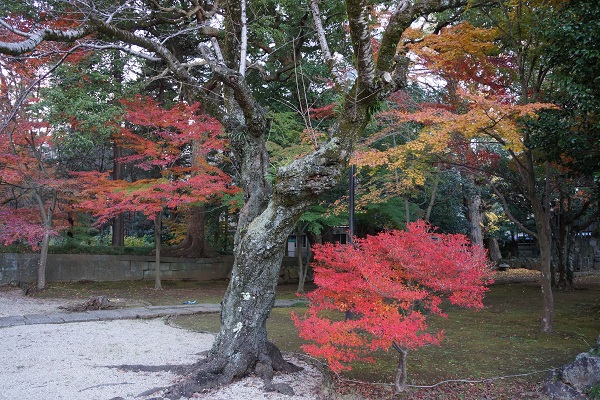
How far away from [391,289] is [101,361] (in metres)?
4.25

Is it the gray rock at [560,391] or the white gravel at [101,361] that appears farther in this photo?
the gray rock at [560,391]

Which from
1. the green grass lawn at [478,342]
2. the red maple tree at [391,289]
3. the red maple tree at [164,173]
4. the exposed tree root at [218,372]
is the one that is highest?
the red maple tree at [164,173]

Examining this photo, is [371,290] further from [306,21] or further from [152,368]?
[306,21]

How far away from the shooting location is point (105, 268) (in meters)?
16.2

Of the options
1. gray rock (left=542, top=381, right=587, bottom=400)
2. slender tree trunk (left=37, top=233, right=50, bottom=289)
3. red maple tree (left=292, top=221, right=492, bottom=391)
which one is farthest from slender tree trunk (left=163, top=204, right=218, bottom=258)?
gray rock (left=542, top=381, right=587, bottom=400)

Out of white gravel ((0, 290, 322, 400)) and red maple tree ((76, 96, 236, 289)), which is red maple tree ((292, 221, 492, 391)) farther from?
red maple tree ((76, 96, 236, 289))

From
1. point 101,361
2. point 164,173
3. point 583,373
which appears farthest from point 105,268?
point 583,373

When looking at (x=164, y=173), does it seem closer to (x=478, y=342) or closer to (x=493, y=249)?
Answer: (x=478, y=342)

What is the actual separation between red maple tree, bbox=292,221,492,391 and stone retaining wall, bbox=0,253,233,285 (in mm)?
12739

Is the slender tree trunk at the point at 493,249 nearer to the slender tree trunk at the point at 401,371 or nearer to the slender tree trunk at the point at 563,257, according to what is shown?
the slender tree trunk at the point at 563,257

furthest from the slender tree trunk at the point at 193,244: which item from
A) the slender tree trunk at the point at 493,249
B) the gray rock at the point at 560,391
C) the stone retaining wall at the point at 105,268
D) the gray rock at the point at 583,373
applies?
the slender tree trunk at the point at 493,249

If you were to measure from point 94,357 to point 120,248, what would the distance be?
11325mm

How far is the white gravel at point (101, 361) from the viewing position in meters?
4.96

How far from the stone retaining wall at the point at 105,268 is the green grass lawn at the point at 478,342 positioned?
1.20 metres
